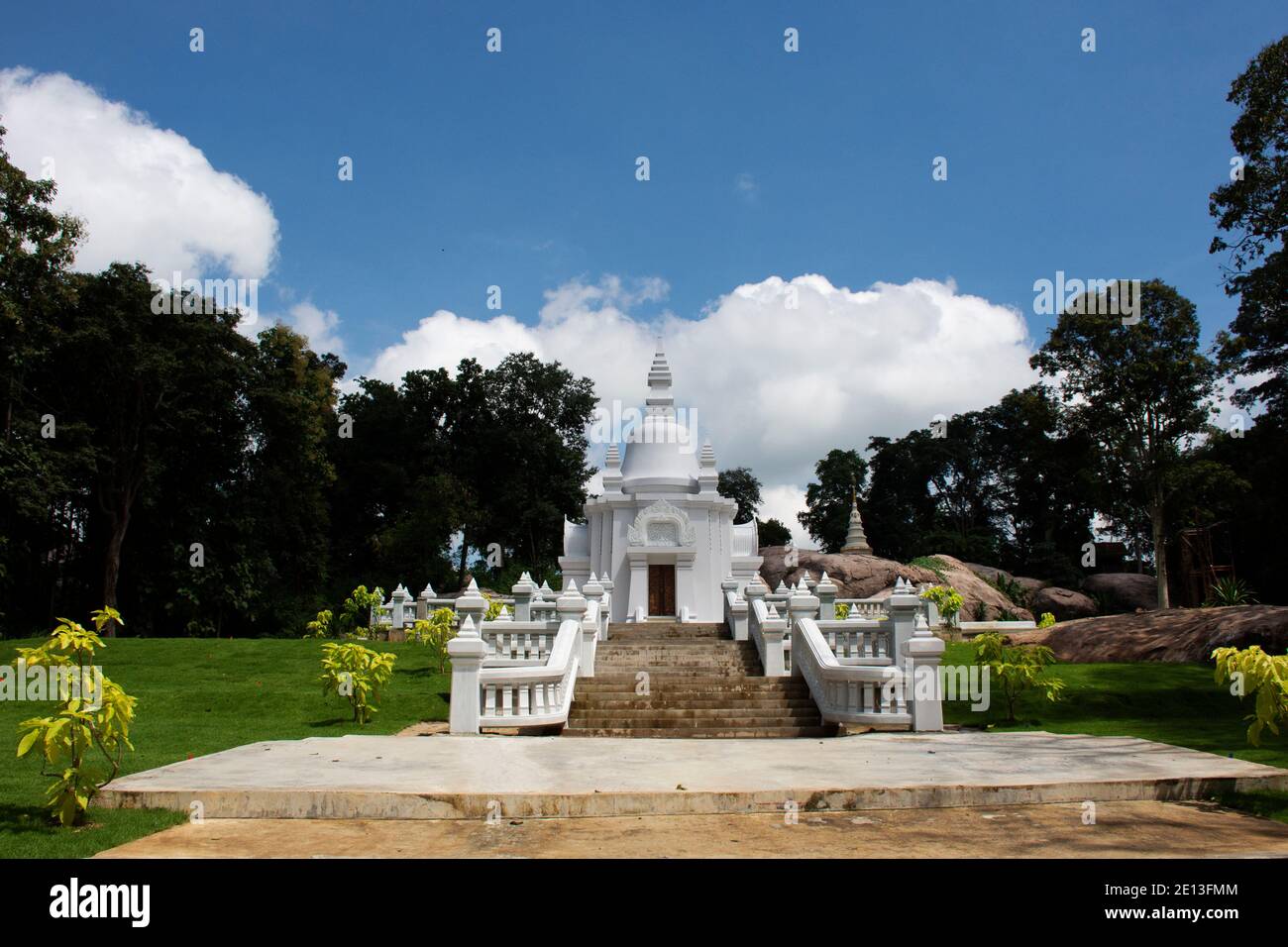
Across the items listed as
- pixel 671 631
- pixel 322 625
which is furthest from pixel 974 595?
pixel 322 625

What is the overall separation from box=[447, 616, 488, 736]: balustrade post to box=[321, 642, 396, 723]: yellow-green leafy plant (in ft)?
4.72

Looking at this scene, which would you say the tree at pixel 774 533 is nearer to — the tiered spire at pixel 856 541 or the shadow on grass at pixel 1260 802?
the tiered spire at pixel 856 541

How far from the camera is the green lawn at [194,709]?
228 inches

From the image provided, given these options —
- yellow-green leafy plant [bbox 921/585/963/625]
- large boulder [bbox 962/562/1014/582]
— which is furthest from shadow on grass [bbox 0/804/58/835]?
large boulder [bbox 962/562/1014/582]

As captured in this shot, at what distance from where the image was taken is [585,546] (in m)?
30.3

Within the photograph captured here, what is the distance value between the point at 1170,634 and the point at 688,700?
10.4 m

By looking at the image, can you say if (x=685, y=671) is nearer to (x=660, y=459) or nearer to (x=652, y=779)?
(x=652, y=779)

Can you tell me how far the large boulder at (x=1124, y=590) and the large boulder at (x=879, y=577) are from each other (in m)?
8.92

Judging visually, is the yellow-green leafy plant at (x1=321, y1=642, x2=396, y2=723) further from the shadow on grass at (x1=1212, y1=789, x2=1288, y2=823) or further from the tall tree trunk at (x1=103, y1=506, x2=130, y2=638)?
the tall tree trunk at (x1=103, y1=506, x2=130, y2=638)

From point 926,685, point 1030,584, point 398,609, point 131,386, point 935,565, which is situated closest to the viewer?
point 926,685

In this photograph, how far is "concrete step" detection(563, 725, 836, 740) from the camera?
13023 mm

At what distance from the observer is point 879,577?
110 ft

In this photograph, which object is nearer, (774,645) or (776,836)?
(776,836)

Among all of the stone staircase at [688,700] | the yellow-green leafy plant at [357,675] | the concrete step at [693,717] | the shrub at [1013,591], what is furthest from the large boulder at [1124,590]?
the yellow-green leafy plant at [357,675]
